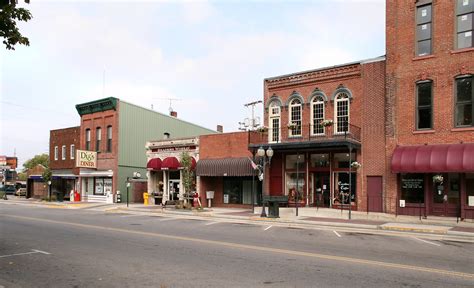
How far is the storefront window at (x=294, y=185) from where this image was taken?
85.6 feet

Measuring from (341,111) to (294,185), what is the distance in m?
5.56

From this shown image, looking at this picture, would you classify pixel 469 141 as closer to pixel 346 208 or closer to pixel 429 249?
pixel 346 208

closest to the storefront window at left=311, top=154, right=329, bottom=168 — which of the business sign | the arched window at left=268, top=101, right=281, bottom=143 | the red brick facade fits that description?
the arched window at left=268, top=101, right=281, bottom=143

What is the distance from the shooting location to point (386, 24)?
76.1ft

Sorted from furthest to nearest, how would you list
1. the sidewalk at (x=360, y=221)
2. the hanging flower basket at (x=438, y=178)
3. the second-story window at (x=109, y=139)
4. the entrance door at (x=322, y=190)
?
the second-story window at (x=109, y=139)
the entrance door at (x=322, y=190)
the hanging flower basket at (x=438, y=178)
the sidewalk at (x=360, y=221)

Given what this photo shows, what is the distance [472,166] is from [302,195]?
10007mm

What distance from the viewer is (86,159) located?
38.6 meters

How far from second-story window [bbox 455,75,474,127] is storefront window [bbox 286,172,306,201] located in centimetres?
940

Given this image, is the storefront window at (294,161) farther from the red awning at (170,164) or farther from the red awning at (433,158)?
the red awning at (170,164)

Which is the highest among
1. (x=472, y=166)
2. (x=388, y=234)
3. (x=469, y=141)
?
(x=469, y=141)

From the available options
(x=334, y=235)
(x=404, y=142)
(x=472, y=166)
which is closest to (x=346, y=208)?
(x=404, y=142)

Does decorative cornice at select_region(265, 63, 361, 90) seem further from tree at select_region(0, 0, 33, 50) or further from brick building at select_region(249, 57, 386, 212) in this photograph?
tree at select_region(0, 0, 33, 50)

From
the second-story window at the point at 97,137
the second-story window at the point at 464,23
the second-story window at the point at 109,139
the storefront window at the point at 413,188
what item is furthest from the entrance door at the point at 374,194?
the second-story window at the point at 97,137

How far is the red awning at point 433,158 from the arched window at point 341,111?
394 centimetres
